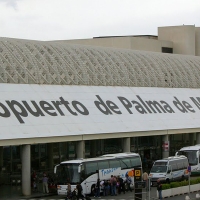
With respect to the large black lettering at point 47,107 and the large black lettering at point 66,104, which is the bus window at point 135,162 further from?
the large black lettering at point 47,107

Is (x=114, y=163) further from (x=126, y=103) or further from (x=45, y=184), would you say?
(x=126, y=103)

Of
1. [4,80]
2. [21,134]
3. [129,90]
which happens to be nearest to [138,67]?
[129,90]

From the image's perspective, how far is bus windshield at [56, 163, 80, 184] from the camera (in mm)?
40812

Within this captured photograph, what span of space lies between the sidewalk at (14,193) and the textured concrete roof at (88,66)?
7.18m

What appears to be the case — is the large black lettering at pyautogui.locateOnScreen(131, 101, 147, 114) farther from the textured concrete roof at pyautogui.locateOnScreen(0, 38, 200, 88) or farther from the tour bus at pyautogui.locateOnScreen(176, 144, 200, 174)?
the tour bus at pyautogui.locateOnScreen(176, 144, 200, 174)

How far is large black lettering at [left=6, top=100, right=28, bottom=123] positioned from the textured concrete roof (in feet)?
11.4

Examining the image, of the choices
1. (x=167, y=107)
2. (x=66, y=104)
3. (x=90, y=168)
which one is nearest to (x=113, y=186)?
(x=90, y=168)

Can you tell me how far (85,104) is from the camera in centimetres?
4922

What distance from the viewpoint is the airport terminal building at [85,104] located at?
43.6 metres

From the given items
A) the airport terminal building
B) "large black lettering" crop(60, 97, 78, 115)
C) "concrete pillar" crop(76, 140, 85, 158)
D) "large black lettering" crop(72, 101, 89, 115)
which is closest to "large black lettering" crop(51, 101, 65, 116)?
the airport terminal building

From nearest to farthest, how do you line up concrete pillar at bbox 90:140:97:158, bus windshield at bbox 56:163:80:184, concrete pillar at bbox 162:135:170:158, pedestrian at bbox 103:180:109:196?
bus windshield at bbox 56:163:80:184
pedestrian at bbox 103:180:109:196
concrete pillar at bbox 162:135:170:158
concrete pillar at bbox 90:140:97:158

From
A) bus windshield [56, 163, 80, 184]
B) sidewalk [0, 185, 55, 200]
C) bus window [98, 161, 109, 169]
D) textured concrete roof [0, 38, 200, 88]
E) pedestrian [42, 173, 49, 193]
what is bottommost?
sidewalk [0, 185, 55, 200]

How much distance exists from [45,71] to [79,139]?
8.23 metres

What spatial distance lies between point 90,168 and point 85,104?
8.42 metres
